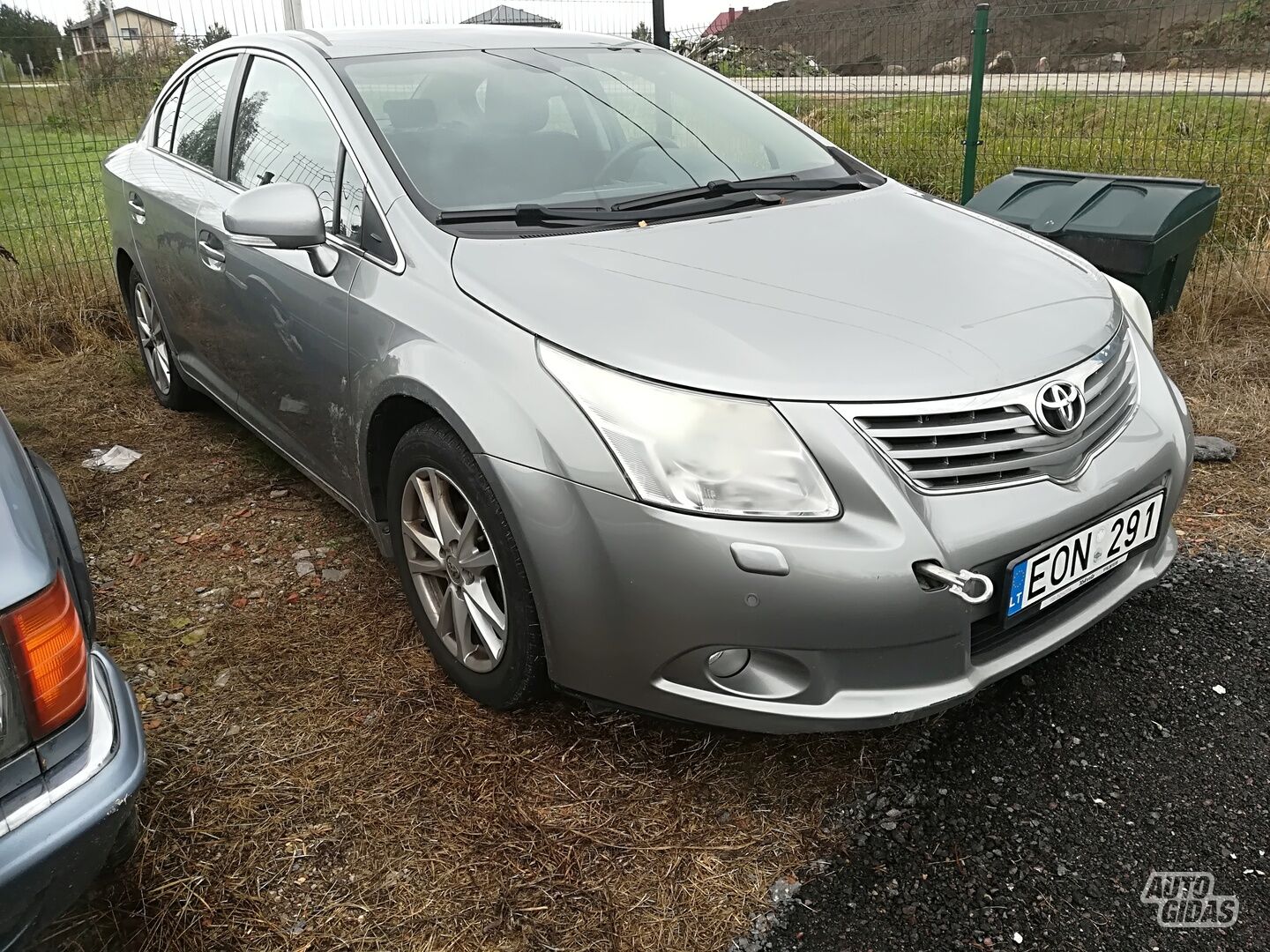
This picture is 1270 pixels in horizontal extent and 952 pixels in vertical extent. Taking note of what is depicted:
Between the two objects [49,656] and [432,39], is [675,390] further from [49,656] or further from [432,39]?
[432,39]

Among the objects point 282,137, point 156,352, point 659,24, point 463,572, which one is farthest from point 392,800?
point 659,24

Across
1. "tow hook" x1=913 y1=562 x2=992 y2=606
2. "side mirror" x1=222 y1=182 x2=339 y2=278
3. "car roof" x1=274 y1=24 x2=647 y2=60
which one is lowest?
"tow hook" x1=913 y1=562 x2=992 y2=606

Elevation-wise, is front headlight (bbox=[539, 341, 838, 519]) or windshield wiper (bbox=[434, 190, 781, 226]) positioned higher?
windshield wiper (bbox=[434, 190, 781, 226])

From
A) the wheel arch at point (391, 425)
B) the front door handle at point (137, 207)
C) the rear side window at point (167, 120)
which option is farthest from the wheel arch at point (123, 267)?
the wheel arch at point (391, 425)

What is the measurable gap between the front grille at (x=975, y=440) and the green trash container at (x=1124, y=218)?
278cm

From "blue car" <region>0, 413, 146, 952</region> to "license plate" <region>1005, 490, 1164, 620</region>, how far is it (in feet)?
5.17

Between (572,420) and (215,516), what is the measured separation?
2.21m

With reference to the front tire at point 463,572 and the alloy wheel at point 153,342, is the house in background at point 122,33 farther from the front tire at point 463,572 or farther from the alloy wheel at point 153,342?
the front tire at point 463,572

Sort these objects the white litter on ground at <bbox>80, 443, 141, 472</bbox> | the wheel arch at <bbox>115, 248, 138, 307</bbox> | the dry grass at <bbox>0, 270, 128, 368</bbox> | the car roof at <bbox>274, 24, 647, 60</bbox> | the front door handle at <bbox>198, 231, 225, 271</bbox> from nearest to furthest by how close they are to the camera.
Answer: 1. the car roof at <bbox>274, 24, 647, 60</bbox>
2. the front door handle at <bbox>198, 231, 225, 271</bbox>
3. the white litter on ground at <bbox>80, 443, 141, 472</bbox>
4. the wheel arch at <bbox>115, 248, 138, 307</bbox>
5. the dry grass at <bbox>0, 270, 128, 368</bbox>

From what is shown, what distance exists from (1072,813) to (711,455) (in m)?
1.11

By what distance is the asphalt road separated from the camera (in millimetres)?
1870

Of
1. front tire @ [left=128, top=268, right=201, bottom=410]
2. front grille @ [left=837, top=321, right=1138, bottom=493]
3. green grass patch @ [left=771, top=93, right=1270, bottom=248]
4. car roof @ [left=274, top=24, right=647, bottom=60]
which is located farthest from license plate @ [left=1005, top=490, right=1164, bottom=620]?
green grass patch @ [left=771, top=93, right=1270, bottom=248]

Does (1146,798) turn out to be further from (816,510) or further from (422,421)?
(422,421)

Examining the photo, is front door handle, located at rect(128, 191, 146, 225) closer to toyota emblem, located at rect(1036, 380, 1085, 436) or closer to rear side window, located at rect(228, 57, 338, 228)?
rear side window, located at rect(228, 57, 338, 228)
